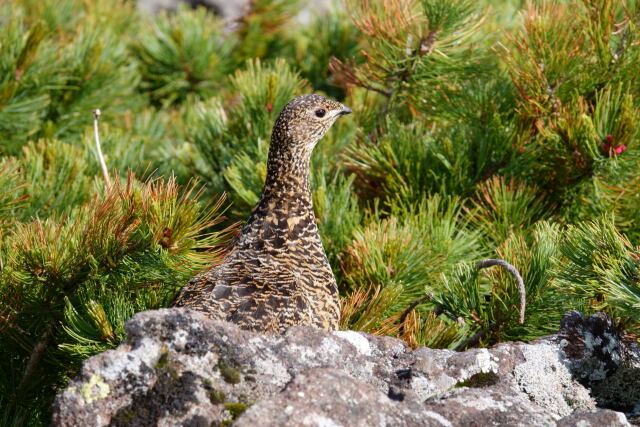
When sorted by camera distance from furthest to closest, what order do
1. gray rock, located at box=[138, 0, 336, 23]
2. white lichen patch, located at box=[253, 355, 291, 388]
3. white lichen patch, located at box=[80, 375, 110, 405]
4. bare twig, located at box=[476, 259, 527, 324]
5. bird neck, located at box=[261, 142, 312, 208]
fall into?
1. gray rock, located at box=[138, 0, 336, 23]
2. bird neck, located at box=[261, 142, 312, 208]
3. bare twig, located at box=[476, 259, 527, 324]
4. white lichen patch, located at box=[253, 355, 291, 388]
5. white lichen patch, located at box=[80, 375, 110, 405]

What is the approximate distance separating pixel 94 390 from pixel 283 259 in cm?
142

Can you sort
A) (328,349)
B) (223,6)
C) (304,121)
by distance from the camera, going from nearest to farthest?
(328,349)
(304,121)
(223,6)

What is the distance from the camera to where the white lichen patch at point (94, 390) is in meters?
2.01

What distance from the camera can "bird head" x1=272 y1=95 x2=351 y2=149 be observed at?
3.80 metres

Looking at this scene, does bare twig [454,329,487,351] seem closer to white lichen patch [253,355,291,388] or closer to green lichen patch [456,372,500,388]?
green lichen patch [456,372,500,388]

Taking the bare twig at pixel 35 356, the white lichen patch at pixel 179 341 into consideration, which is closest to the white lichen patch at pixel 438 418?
the white lichen patch at pixel 179 341

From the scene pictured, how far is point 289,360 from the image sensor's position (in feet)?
7.27

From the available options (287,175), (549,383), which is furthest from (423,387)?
(287,175)

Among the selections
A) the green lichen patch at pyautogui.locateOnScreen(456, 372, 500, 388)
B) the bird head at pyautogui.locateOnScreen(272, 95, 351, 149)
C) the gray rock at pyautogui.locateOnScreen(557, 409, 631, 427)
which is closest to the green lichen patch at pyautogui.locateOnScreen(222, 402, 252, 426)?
the green lichen patch at pyautogui.locateOnScreen(456, 372, 500, 388)

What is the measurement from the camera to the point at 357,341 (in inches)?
94.5

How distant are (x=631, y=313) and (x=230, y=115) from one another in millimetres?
2597

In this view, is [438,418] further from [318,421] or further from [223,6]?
[223,6]

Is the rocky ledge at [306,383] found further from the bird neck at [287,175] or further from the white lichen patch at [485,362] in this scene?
the bird neck at [287,175]

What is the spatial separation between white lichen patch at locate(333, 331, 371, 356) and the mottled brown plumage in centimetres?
51
